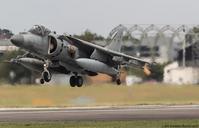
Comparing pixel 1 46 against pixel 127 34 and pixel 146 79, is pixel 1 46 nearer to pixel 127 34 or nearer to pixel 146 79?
pixel 146 79

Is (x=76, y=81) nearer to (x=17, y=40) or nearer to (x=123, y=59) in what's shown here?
(x=123, y=59)

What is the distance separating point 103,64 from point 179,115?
6022 millimetres

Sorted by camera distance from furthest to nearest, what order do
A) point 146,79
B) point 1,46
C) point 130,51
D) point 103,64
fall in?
point 130,51, point 146,79, point 103,64, point 1,46

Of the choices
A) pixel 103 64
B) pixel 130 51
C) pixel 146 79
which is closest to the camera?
pixel 103 64

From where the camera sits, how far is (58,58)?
118 ft

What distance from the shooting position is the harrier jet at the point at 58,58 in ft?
113

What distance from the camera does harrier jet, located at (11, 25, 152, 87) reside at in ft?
113

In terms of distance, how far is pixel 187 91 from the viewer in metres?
46.9

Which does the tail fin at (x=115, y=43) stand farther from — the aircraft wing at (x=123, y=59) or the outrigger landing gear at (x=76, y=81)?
the outrigger landing gear at (x=76, y=81)

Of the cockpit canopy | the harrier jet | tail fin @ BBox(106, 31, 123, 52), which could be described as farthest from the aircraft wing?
tail fin @ BBox(106, 31, 123, 52)

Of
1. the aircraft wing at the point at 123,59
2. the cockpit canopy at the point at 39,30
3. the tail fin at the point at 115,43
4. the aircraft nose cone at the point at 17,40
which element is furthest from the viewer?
the tail fin at the point at 115,43

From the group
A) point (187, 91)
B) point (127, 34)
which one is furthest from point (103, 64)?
point (127, 34)

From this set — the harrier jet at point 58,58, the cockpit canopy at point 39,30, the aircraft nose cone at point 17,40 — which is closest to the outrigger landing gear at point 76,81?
the harrier jet at point 58,58

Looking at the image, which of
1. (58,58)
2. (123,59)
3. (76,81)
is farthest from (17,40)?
(123,59)
